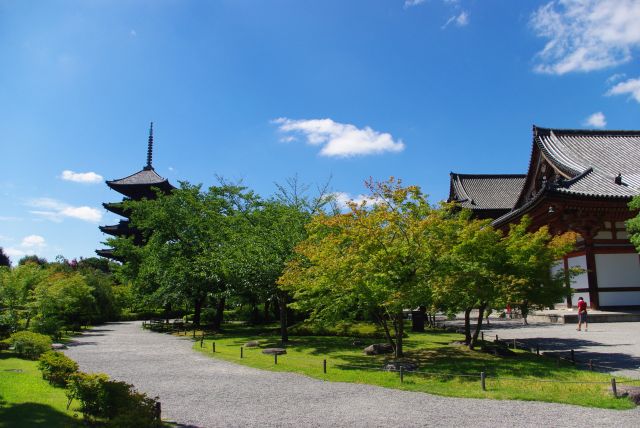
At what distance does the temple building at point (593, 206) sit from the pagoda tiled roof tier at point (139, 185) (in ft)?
125

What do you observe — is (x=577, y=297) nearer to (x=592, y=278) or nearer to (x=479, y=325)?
(x=592, y=278)

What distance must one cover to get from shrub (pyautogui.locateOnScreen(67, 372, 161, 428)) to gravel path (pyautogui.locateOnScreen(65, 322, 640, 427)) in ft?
3.29

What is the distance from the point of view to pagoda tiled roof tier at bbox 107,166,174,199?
53062mm

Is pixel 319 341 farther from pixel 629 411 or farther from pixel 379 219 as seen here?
pixel 629 411

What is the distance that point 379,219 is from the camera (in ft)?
49.6

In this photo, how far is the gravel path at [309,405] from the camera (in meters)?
8.87

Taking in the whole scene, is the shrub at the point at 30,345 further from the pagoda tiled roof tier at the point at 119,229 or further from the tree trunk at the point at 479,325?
the pagoda tiled roof tier at the point at 119,229

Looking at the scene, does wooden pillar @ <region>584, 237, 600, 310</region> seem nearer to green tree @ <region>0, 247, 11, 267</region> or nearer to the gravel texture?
the gravel texture

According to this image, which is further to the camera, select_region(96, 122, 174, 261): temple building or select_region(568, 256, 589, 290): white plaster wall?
select_region(96, 122, 174, 261): temple building

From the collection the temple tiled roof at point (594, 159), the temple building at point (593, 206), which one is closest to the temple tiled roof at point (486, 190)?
the temple tiled roof at point (594, 159)

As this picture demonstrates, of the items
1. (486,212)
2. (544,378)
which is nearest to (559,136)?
(486,212)

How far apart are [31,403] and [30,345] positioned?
902cm

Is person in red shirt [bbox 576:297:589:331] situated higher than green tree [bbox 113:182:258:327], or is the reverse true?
green tree [bbox 113:182:258:327]

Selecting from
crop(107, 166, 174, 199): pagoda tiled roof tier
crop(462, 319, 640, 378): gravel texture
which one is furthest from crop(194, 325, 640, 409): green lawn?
crop(107, 166, 174, 199): pagoda tiled roof tier
